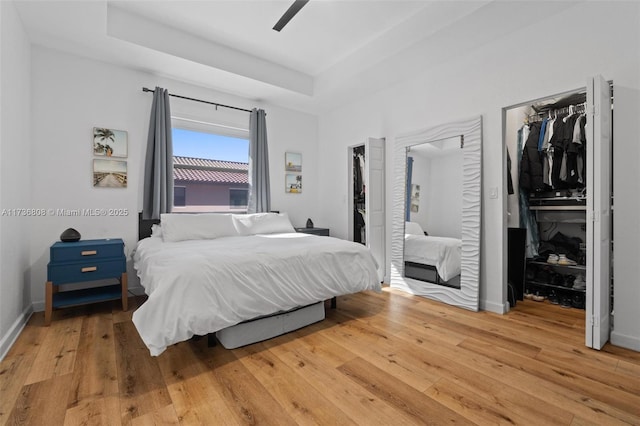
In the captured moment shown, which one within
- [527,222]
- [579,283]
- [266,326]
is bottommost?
[266,326]

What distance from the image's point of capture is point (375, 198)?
3848 millimetres

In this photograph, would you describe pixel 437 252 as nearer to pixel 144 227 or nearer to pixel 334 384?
pixel 334 384

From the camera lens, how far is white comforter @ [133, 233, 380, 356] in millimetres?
1732

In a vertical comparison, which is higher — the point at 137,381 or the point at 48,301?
the point at 48,301

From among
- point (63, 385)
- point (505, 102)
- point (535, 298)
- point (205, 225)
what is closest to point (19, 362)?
point (63, 385)

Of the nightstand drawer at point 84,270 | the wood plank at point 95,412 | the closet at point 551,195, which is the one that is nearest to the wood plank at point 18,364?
the wood plank at point 95,412

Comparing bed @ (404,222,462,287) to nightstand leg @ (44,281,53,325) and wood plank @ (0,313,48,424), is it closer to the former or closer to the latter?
wood plank @ (0,313,48,424)

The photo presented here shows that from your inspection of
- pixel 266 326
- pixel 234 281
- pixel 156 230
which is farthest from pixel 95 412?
pixel 156 230

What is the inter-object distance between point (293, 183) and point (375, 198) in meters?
1.45

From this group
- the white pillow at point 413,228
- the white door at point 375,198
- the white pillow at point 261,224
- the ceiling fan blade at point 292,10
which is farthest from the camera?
the white door at point 375,198

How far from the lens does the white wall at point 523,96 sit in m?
2.14

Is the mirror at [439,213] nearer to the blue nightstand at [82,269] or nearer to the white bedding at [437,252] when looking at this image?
the white bedding at [437,252]

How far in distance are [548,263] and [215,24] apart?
4.32m

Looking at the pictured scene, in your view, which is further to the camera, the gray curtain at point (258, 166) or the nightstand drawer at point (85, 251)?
the gray curtain at point (258, 166)
